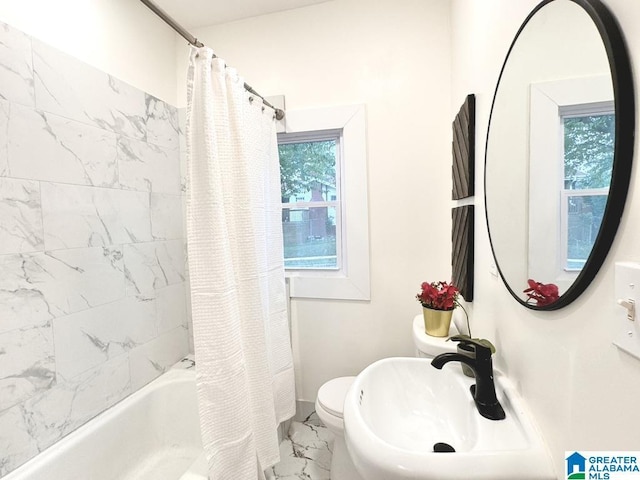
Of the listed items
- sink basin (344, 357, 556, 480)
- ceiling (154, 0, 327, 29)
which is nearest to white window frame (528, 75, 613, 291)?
sink basin (344, 357, 556, 480)

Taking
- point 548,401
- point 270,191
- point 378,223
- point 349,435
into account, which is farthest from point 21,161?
point 548,401

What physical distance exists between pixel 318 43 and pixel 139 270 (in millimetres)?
1725

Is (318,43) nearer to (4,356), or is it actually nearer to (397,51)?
(397,51)

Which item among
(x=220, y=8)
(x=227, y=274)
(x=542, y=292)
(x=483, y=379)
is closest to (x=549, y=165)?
(x=542, y=292)

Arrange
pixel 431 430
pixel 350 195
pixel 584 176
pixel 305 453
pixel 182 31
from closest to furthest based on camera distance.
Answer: pixel 584 176 → pixel 431 430 → pixel 182 31 → pixel 305 453 → pixel 350 195

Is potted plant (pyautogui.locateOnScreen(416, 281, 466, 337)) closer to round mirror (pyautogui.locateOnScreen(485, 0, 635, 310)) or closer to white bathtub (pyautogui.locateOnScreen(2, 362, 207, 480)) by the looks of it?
round mirror (pyautogui.locateOnScreen(485, 0, 635, 310))

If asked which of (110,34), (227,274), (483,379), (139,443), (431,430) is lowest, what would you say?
(139,443)

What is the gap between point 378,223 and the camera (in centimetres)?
187

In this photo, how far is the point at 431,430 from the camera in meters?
1.03

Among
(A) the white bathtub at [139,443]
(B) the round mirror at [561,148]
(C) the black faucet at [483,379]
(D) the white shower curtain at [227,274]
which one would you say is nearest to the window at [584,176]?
(B) the round mirror at [561,148]

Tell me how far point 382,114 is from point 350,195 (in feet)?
1.68

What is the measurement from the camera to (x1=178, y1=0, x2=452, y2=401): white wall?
1764 millimetres

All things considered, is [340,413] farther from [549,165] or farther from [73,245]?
[73,245]

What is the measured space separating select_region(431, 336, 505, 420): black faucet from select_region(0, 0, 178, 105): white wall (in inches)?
79.5
